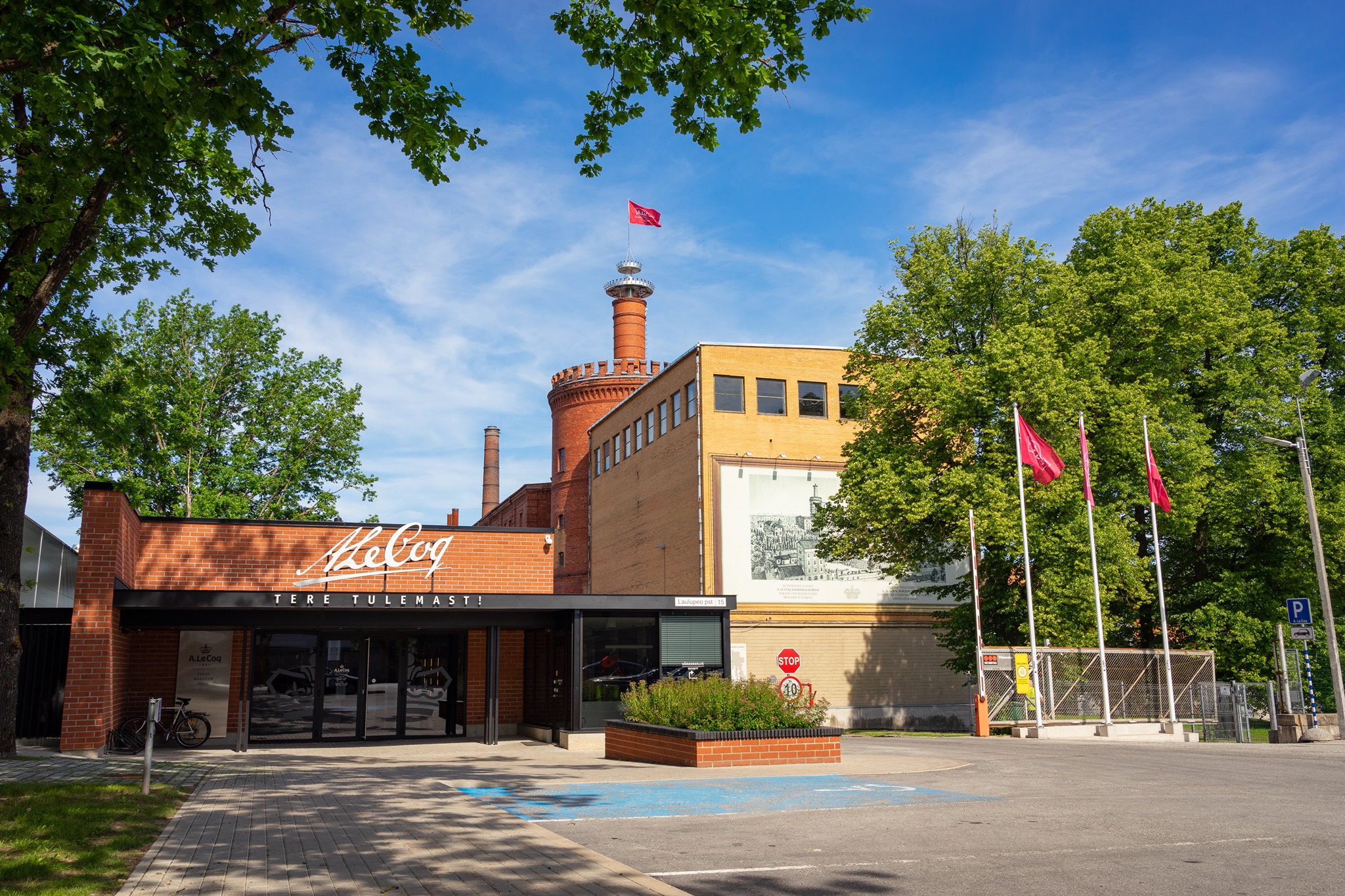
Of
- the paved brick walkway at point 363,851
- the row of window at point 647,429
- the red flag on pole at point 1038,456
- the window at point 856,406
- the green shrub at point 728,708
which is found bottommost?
the paved brick walkway at point 363,851

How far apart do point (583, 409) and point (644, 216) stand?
36.9ft

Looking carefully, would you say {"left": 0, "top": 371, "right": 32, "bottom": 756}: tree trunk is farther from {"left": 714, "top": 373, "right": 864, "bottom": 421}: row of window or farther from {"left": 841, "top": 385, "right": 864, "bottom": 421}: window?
{"left": 714, "top": 373, "right": 864, "bottom": 421}: row of window

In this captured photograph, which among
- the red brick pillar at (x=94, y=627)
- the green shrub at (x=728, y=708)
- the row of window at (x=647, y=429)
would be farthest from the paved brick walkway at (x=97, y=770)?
the row of window at (x=647, y=429)

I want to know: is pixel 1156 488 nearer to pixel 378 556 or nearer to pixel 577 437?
pixel 378 556

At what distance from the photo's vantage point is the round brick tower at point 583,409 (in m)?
55.9

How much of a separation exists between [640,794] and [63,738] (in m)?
11.5

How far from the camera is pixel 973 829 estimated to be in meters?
9.91

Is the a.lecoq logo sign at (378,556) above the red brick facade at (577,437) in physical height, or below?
below

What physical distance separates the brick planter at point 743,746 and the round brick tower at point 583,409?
3737 centimetres

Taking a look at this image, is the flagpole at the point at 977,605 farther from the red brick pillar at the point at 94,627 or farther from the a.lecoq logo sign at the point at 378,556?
the red brick pillar at the point at 94,627

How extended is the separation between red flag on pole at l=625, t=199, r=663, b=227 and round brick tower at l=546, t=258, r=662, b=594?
7.04 metres

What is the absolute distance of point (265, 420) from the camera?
137 ft

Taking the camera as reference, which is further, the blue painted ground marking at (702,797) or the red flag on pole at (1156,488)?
the red flag on pole at (1156,488)

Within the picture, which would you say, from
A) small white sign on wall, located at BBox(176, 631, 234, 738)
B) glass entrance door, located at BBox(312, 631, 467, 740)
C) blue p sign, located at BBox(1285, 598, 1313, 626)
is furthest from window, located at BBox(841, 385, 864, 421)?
small white sign on wall, located at BBox(176, 631, 234, 738)
